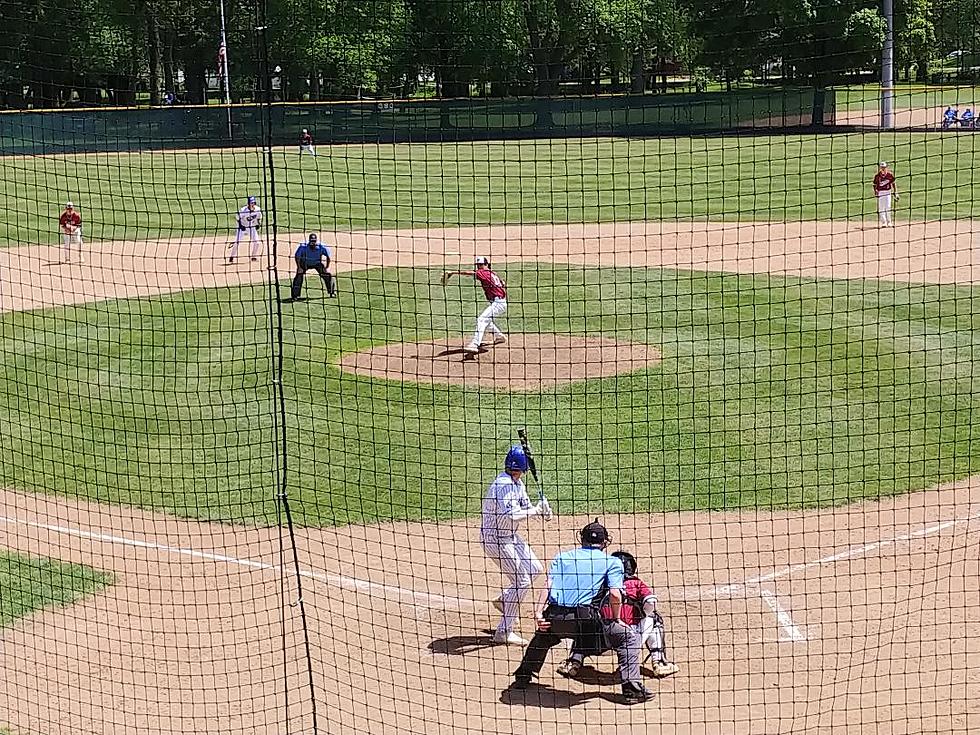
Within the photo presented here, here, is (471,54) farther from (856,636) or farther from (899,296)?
(856,636)

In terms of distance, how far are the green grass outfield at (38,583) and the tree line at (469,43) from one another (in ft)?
24.7

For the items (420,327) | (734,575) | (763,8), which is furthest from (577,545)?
(763,8)

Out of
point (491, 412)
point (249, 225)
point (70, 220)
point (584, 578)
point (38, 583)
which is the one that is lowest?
point (38, 583)

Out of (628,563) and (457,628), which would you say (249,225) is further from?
(628,563)

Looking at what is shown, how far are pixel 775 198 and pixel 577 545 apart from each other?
72.7ft

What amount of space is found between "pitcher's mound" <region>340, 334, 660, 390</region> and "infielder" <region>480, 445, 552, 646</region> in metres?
6.79

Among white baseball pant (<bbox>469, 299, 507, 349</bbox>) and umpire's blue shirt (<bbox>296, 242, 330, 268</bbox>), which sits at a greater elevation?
umpire's blue shirt (<bbox>296, 242, 330, 268</bbox>)

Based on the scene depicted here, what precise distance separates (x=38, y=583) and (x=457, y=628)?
378 centimetres

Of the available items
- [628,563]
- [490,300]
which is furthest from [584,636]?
[490,300]

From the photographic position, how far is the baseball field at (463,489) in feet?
30.1

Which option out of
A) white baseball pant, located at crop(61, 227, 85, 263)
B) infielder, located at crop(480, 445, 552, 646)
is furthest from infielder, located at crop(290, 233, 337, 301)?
infielder, located at crop(480, 445, 552, 646)

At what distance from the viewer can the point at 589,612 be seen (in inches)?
350

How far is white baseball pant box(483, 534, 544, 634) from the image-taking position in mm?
9617

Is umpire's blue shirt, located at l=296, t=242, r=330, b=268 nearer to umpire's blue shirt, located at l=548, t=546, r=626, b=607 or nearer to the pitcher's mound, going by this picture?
the pitcher's mound
